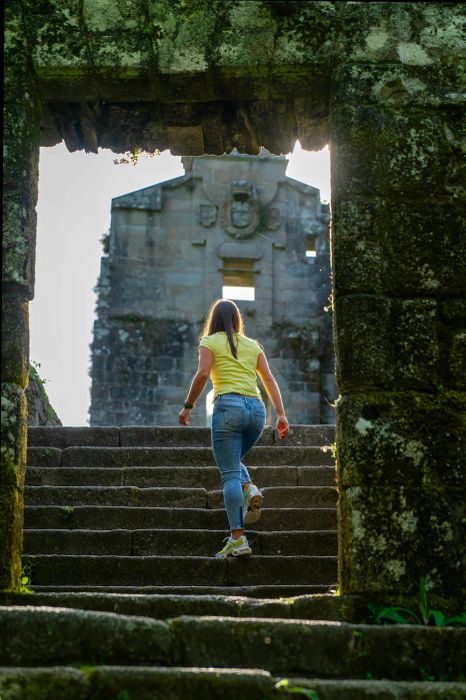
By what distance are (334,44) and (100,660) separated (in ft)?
11.1

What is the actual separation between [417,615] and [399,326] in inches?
54.9

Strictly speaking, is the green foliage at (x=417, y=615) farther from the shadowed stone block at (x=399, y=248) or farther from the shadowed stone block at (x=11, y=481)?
the shadowed stone block at (x=11, y=481)

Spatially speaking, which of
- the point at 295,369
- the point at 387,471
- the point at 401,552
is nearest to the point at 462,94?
the point at 387,471

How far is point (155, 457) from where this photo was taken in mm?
8930

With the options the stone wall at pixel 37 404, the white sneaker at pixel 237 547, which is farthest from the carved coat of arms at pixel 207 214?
the white sneaker at pixel 237 547

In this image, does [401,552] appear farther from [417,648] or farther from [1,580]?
[1,580]

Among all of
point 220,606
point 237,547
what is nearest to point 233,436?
point 237,547

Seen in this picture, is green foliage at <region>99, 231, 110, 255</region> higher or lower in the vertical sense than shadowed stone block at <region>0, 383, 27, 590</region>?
higher

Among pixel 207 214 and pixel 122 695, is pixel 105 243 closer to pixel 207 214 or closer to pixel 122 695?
pixel 207 214

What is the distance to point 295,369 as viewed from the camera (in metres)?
17.9

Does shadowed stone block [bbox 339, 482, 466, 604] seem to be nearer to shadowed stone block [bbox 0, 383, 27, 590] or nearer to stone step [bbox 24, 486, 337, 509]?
shadowed stone block [bbox 0, 383, 27, 590]

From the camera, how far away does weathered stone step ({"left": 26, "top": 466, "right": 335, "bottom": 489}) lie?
27.5 ft

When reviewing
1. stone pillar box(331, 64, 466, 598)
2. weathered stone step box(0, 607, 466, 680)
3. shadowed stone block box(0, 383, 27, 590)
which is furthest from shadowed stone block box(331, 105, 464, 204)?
weathered stone step box(0, 607, 466, 680)

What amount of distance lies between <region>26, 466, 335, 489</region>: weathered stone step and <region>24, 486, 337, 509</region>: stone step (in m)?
0.43
